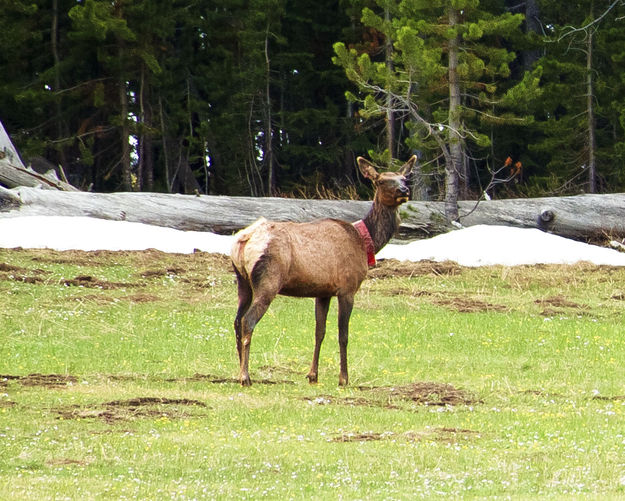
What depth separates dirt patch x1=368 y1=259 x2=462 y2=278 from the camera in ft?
77.7

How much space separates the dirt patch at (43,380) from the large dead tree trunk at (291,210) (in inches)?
584

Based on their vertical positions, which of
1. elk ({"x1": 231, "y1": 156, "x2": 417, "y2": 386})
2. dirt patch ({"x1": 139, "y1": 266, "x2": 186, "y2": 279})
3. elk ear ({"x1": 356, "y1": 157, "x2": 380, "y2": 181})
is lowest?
dirt patch ({"x1": 139, "y1": 266, "x2": 186, "y2": 279})

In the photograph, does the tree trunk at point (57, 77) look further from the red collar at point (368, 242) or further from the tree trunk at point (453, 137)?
the red collar at point (368, 242)

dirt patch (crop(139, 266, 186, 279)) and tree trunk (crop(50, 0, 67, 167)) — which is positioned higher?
tree trunk (crop(50, 0, 67, 167))

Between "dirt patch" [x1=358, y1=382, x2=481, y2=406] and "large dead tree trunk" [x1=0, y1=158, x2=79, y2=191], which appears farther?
"large dead tree trunk" [x1=0, y1=158, x2=79, y2=191]

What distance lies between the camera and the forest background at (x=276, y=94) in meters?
38.8

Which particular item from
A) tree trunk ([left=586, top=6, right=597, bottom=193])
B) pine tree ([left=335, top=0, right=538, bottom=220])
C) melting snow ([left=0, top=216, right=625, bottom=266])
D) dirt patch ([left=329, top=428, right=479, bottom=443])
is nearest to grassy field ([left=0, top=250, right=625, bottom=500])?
dirt patch ([left=329, top=428, right=479, bottom=443])

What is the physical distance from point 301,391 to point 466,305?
8236mm

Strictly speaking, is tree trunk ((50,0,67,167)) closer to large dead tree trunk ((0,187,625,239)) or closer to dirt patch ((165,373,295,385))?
large dead tree trunk ((0,187,625,239))

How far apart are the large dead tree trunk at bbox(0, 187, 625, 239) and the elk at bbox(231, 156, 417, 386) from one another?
15934 mm

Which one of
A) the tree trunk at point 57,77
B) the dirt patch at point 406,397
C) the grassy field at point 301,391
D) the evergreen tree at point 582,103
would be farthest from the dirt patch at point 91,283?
the evergreen tree at point 582,103

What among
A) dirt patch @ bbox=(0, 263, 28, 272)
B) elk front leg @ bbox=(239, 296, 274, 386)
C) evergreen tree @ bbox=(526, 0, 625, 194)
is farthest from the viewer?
evergreen tree @ bbox=(526, 0, 625, 194)

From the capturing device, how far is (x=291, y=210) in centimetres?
3122

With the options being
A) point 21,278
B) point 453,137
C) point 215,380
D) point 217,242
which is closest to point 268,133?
point 453,137
